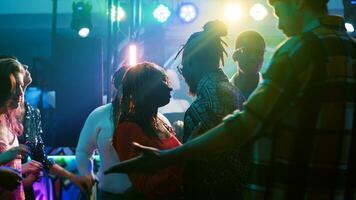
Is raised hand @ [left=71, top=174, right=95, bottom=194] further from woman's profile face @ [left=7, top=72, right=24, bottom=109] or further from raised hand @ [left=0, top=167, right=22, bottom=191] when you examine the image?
raised hand @ [left=0, top=167, right=22, bottom=191]

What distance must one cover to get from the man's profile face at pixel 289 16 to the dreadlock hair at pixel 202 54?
1.00 metres

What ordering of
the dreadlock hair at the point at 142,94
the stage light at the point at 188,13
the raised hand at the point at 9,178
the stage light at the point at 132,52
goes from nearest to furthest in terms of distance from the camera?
the raised hand at the point at 9,178 < the dreadlock hair at the point at 142,94 < the stage light at the point at 132,52 < the stage light at the point at 188,13

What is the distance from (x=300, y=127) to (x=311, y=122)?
0.04 meters

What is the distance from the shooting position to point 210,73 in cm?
270

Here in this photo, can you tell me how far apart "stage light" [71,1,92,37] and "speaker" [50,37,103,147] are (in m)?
2.93

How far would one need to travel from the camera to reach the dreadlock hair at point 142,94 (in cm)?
270

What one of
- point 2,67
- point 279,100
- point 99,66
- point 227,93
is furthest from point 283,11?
point 99,66

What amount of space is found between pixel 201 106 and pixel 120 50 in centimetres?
1202

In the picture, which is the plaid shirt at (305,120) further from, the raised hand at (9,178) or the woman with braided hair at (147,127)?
the raised hand at (9,178)

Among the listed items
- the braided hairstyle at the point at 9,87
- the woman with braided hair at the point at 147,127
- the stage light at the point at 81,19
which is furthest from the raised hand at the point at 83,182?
the stage light at the point at 81,19

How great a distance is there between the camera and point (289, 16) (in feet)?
5.61

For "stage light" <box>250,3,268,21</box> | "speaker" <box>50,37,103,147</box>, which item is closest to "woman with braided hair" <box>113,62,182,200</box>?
"speaker" <box>50,37,103,147</box>

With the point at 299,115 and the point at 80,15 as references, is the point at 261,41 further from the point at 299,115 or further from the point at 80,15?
the point at 80,15

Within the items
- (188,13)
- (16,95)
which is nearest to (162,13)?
(188,13)
